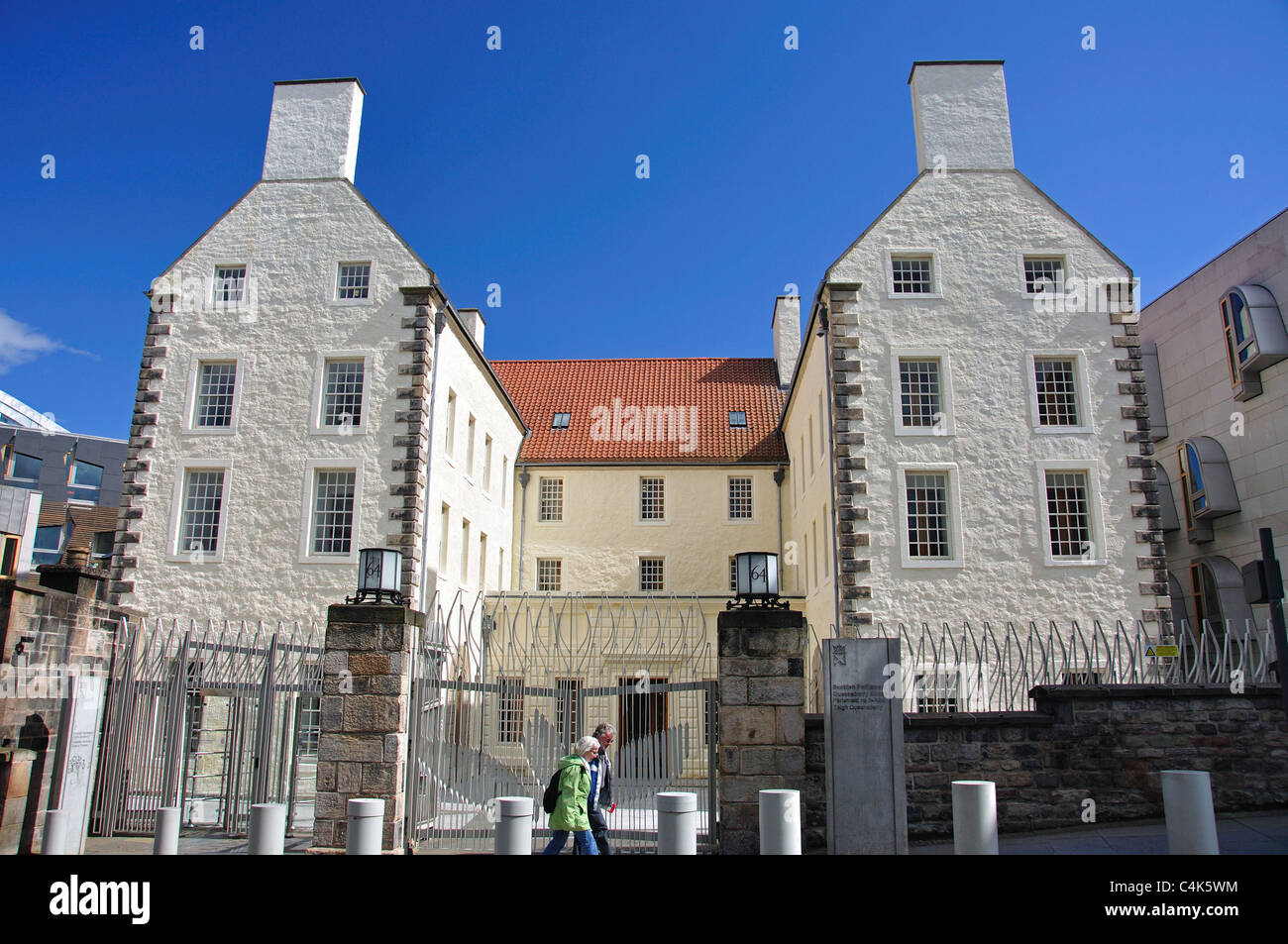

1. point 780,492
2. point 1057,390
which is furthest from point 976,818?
point 780,492

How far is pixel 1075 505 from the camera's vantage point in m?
19.7

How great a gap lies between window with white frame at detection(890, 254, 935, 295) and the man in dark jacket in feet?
46.0

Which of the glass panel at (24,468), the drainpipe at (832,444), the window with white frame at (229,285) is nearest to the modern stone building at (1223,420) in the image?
the drainpipe at (832,444)

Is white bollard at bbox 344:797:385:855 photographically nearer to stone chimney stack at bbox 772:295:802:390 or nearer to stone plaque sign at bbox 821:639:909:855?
stone plaque sign at bbox 821:639:909:855

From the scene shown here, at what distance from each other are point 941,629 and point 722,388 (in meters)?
17.3

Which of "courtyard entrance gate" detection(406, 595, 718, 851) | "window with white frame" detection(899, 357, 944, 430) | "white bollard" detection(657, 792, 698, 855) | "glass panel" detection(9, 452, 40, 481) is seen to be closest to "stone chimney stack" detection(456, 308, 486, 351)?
"window with white frame" detection(899, 357, 944, 430)

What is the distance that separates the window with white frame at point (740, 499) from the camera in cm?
3003

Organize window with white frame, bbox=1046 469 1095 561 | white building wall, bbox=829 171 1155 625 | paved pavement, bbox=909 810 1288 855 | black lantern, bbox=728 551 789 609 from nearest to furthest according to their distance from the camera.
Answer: paved pavement, bbox=909 810 1288 855 < black lantern, bbox=728 551 789 609 < white building wall, bbox=829 171 1155 625 < window with white frame, bbox=1046 469 1095 561

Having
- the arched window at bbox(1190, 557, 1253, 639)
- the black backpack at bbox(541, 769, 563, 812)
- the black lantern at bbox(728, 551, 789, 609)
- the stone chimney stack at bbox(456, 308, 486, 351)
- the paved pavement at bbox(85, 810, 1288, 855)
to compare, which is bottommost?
the paved pavement at bbox(85, 810, 1288, 855)

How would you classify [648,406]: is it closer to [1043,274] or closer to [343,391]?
[343,391]

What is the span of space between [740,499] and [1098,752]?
1880 cm

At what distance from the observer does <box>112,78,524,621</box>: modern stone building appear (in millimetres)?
20094

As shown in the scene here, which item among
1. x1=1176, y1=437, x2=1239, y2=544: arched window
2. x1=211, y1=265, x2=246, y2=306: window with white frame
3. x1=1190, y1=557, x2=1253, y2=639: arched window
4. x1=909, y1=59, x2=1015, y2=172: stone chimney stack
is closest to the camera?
x1=909, y1=59, x2=1015, y2=172: stone chimney stack
